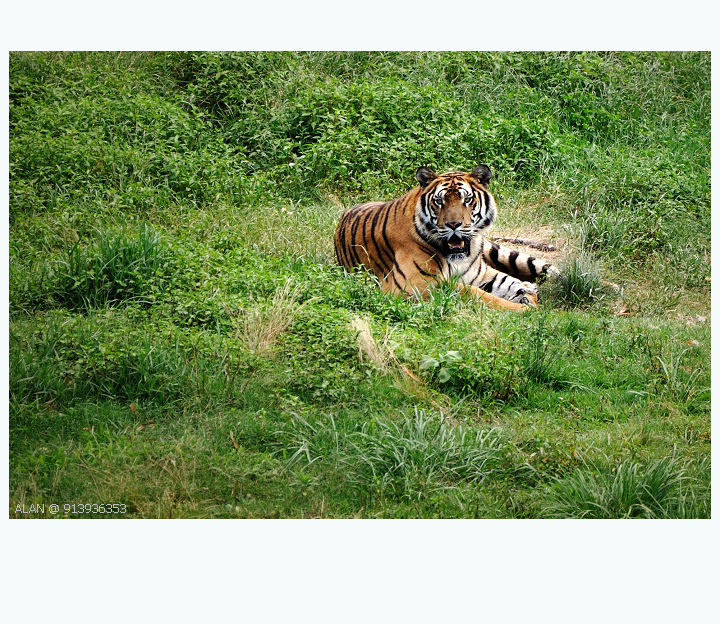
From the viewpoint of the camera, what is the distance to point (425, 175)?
531 cm

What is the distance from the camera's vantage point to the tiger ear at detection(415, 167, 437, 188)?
5.29 m

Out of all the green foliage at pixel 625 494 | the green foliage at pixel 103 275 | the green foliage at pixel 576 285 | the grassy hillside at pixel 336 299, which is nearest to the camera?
the green foliage at pixel 625 494

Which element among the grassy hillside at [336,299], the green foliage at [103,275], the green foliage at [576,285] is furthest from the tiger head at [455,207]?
the green foliage at [103,275]

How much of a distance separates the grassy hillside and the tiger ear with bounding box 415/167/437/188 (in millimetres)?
184

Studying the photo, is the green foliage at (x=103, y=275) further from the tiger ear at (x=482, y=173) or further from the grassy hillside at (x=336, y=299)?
the tiger ear at (x=482, y=173)

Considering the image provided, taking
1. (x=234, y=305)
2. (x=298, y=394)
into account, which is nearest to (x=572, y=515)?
(x=298, y=394)

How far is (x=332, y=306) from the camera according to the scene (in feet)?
16.1

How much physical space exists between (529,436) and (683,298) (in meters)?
1.38

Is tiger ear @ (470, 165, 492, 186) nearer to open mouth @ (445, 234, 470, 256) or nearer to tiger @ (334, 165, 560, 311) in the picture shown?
tiger @ (334, 165, 560, 311)

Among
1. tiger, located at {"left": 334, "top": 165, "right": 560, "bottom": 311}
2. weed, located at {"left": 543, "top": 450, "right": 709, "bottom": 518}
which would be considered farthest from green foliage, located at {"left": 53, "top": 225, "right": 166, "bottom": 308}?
weed, located at {"left": 543, "top": 450, "right": 709, "bottom": 518}

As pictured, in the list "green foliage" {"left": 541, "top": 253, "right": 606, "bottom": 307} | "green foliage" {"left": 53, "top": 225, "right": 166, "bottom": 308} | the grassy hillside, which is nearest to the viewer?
the grassy hillside

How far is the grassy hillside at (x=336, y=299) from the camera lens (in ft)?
13.8

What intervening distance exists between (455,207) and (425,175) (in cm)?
28

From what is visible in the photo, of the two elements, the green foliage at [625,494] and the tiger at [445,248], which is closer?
the green foliage at [625,494]
